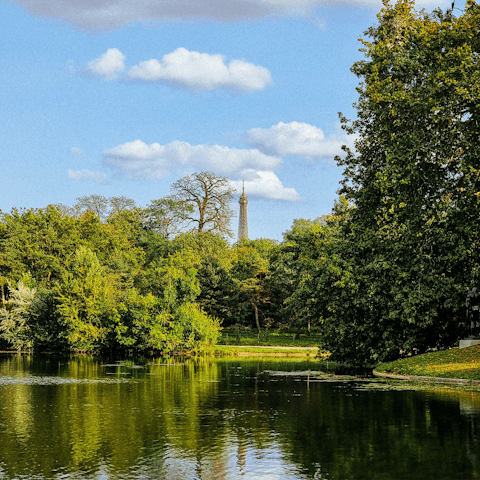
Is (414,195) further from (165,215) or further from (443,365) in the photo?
(165,215)

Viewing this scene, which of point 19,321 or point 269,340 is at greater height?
point 19,321

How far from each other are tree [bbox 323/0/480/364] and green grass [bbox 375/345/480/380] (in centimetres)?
156

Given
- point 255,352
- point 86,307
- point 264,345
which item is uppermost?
point 86,307

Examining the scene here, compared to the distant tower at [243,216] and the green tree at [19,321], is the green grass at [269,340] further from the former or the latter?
the distant tower at [243,216]

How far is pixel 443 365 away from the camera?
1105 inches

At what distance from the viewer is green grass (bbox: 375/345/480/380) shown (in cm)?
2655

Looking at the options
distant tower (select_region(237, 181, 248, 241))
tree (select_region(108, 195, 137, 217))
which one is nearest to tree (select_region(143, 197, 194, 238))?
tree (select_region(108, 195, 137, 217))

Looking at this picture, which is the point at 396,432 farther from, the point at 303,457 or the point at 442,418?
the point at 303,457

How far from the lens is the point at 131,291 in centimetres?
5281

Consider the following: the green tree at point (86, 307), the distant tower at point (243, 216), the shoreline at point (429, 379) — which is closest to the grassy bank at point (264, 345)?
the green tree at point (86, 307)

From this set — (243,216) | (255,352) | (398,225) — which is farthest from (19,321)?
(243,216)

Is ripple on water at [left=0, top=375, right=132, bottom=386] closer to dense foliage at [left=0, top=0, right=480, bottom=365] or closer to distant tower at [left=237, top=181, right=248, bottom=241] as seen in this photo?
dense foliage at [left=0, top=0, right=480, bottom=365]

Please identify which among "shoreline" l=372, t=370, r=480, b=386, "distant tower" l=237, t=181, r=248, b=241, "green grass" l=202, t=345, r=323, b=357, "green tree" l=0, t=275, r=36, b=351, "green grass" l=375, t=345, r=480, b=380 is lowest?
"green grass" l=202, t=345, r=323, b=357

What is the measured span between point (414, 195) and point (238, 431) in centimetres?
1819
